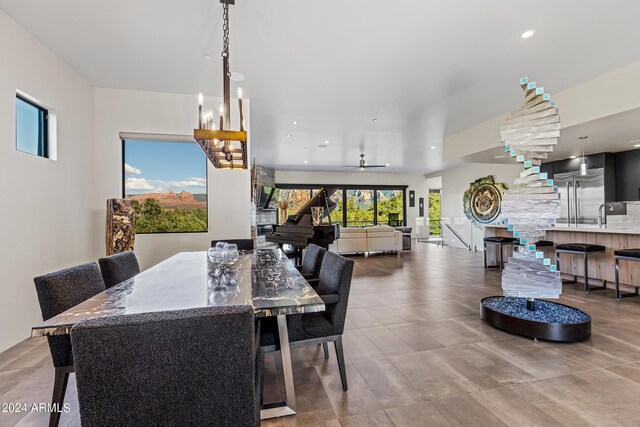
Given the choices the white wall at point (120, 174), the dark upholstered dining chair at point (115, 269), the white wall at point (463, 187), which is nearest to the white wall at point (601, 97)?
the white wall at point (120, 174)

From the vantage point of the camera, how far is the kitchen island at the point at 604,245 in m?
4.46

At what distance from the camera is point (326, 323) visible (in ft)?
6.86

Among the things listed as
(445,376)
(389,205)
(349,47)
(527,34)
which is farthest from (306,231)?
(389,205)

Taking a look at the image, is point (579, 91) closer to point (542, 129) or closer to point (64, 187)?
point (542, 129)

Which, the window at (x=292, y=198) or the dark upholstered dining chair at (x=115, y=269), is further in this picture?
the window at (x=292, y=198)

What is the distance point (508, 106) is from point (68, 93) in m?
6.40

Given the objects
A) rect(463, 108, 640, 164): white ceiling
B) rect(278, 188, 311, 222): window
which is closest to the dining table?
rect(463, 108, 640, 164): white ceiling

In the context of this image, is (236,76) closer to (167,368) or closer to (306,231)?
(306,231)

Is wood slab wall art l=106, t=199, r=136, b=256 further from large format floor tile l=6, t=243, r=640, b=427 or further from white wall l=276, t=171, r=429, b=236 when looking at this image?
white wall l=276, t=171, r=429, b=236

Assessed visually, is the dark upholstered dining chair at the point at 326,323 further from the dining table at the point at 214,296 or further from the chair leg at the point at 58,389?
the chair leg at the point at 58,389

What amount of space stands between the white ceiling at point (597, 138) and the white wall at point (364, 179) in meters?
6.03

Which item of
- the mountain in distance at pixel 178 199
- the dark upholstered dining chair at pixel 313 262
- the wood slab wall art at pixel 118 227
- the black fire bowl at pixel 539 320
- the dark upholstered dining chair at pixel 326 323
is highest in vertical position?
the mountain in distance at pixel 178 199

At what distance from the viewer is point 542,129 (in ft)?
10.1

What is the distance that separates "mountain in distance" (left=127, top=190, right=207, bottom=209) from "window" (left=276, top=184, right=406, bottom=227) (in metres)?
7.46
